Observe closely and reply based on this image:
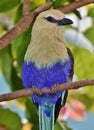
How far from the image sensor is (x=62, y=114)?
2.61ft

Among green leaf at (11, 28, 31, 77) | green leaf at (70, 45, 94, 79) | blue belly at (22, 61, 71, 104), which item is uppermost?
blue belly at (22, 61, 71, 104)

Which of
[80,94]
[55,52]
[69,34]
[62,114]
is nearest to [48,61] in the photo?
[55,52]

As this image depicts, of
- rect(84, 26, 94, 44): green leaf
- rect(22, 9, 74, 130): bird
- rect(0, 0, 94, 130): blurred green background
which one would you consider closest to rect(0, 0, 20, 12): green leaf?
rect(0, 0, 94, 130): blurred green background

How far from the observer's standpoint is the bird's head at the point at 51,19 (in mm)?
469

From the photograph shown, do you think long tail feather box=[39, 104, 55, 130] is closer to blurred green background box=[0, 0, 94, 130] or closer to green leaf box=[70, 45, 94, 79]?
blurred green background box=[0, 0, 94, 130]

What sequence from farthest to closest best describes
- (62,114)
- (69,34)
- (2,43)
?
(69,34), (62,114), (2,43)

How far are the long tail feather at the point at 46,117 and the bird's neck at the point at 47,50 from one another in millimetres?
64

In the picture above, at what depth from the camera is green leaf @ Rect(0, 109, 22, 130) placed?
2.12ft

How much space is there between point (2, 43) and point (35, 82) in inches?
3.3

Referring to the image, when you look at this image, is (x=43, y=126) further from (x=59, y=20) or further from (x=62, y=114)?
(x=62, y=114)

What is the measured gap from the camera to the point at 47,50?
1.70 feet

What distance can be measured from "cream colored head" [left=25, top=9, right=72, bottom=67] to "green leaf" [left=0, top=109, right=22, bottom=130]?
0.15 metres

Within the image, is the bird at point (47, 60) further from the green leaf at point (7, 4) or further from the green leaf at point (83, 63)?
the green leaf at point (83, 63)

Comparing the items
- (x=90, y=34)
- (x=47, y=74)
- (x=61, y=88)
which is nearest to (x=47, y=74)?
(x=47, y=74)
